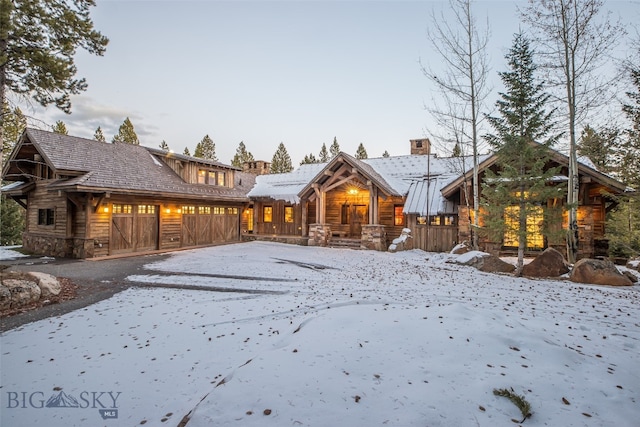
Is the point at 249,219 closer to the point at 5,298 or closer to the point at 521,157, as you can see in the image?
the point at 5,298

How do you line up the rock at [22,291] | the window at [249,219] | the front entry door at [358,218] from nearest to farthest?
the rock at [22,291] → the front entry door at [358,218] → the window at [249,219]

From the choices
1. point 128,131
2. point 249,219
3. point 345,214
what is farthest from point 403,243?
point 128,131

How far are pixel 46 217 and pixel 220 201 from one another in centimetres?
940

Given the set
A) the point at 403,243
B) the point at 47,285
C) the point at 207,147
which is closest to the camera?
the point at 47,285

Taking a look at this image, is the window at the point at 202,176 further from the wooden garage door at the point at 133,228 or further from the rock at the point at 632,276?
the rock at the point at 632,276

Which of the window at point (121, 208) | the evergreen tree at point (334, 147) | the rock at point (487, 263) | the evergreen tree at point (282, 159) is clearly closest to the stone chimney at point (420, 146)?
the rock at point (487, 263)

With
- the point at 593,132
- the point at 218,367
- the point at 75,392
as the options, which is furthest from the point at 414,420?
the point at 593,132

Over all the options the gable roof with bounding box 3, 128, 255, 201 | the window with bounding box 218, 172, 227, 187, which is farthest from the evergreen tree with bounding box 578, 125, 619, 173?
the window with bounding box 218, 172, 227, 187

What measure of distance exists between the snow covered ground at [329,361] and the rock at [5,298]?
1751 mm

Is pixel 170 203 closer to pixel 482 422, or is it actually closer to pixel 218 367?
A: pixel 218 367

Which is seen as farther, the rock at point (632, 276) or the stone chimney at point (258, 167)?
the stone chimney at point (258, 167)

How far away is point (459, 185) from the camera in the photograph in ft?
57.3

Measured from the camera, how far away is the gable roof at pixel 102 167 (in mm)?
15086

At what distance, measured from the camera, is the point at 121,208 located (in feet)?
54.0
